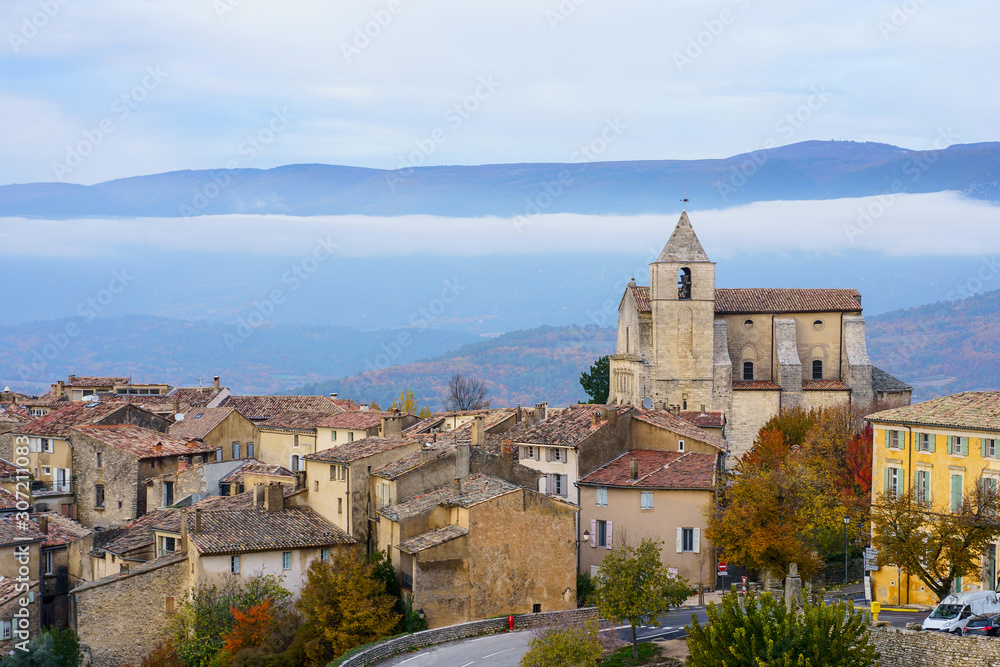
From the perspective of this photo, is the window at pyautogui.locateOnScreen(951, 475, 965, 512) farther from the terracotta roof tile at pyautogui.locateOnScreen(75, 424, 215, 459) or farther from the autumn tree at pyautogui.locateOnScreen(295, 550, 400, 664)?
the terracotta roof tile at pyautogui.locateOnScreen(75, 424, 215, 459)

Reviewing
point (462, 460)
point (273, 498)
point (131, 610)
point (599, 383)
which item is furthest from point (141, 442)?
point (599, 383)

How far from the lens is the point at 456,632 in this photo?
145 ft

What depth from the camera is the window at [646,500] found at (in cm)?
5262

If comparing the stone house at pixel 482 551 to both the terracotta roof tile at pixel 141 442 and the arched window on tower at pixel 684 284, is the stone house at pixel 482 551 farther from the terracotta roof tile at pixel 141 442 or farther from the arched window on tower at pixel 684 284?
the arched window on tower at pixel 684 284

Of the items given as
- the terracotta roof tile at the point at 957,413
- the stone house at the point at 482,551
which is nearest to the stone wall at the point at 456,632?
the stone house at the point at 482,551

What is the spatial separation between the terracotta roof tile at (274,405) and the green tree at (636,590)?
4622 cm

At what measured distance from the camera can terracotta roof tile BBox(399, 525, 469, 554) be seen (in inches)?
1810

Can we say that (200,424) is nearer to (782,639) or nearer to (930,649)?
(782,639)

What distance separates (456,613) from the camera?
1834 inches

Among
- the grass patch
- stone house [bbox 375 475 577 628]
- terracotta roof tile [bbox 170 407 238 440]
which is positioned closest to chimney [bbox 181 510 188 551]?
stone house [bbox 375 475 577 628]

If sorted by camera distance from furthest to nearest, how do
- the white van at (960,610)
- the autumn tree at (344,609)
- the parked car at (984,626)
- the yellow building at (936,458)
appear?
1. the autumn tree at (344,609)
2. the yellow building at (936,458)
3. the white van at (960,610)
4. the parked car at (984,626)

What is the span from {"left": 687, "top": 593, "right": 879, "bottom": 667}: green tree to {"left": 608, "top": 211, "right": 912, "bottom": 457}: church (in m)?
62.5

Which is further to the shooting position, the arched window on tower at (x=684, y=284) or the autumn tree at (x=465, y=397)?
the autumn tree at (x=465, y=397)

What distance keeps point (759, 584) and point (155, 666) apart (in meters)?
23.3
